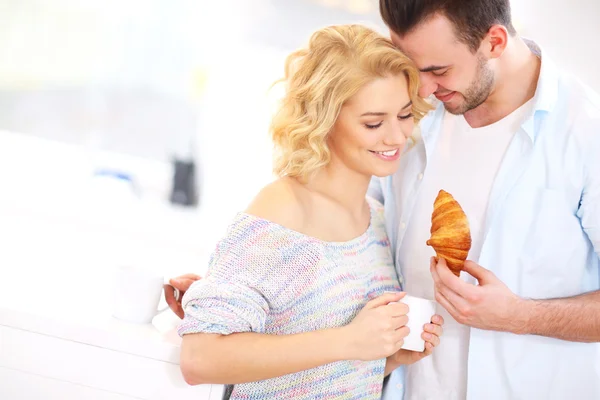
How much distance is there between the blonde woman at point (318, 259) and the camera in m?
1.38

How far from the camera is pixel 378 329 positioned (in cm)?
144

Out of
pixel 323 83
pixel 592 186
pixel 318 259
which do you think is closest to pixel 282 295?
pixel 318 259

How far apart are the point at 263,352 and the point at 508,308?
54 centimetres

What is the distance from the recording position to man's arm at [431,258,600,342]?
4.99 ft

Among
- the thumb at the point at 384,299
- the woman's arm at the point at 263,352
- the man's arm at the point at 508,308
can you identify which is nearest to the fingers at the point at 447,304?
the man's arm at the point at 508,308

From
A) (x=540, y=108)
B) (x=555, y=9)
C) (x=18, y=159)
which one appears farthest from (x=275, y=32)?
(x=540, y=108)

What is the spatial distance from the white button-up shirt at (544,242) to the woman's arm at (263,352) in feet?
1.26

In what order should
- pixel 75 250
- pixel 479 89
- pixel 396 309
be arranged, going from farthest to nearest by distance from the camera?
pixel 75 250 < pixel 479 89 < pixel 396 309

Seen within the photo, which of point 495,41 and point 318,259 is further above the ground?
point 495,41

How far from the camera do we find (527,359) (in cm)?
167

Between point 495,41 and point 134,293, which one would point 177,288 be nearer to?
point 134,293

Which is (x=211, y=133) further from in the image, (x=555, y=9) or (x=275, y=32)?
(x=555, y=9)

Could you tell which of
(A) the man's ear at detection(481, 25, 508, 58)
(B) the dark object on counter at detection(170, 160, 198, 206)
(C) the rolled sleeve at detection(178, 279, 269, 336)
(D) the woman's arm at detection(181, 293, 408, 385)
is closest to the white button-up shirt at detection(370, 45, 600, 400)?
(A) the man's ear at detection(481, 25, 508, 58)

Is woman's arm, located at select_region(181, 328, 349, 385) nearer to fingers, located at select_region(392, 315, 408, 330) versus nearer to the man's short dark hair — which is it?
fingers, located at select_region(392, 315, 408, 330)
